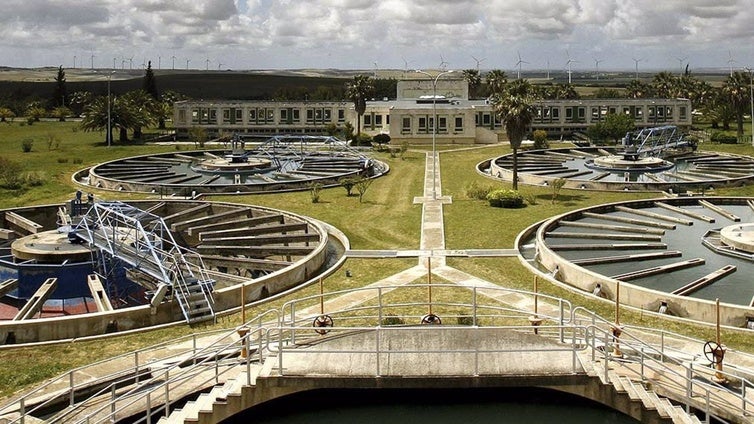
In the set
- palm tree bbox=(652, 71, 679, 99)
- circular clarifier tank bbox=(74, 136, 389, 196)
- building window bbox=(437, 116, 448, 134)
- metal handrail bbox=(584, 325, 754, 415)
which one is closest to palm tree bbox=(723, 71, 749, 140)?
palm tree bbox=(652, 71, 679, 99)

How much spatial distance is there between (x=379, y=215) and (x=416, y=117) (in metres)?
54.1

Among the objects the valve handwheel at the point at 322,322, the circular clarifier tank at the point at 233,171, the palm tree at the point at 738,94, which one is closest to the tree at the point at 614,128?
the palm tree at the point at 738,94

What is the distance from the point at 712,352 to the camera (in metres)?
23.8

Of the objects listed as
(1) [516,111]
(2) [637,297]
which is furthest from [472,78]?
(2) [637,297]

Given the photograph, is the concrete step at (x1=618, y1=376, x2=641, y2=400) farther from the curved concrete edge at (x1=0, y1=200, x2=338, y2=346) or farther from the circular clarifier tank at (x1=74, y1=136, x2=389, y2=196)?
the circular clarifier tank at (x1=74, y1=136, x2=389, y2=196)

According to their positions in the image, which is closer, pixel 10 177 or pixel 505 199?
pixel 505 199

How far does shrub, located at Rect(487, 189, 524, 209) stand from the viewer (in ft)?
187

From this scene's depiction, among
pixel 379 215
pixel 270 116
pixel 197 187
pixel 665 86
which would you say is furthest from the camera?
pixel 665 86

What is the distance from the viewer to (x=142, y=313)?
3053 cm

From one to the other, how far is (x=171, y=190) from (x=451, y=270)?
112 feet

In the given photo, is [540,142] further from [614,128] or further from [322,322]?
[322,322]

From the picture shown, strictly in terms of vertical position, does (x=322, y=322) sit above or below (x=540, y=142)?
below

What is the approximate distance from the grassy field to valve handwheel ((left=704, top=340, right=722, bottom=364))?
1.78 m

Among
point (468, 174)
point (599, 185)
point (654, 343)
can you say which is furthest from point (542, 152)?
point (654, 343)
